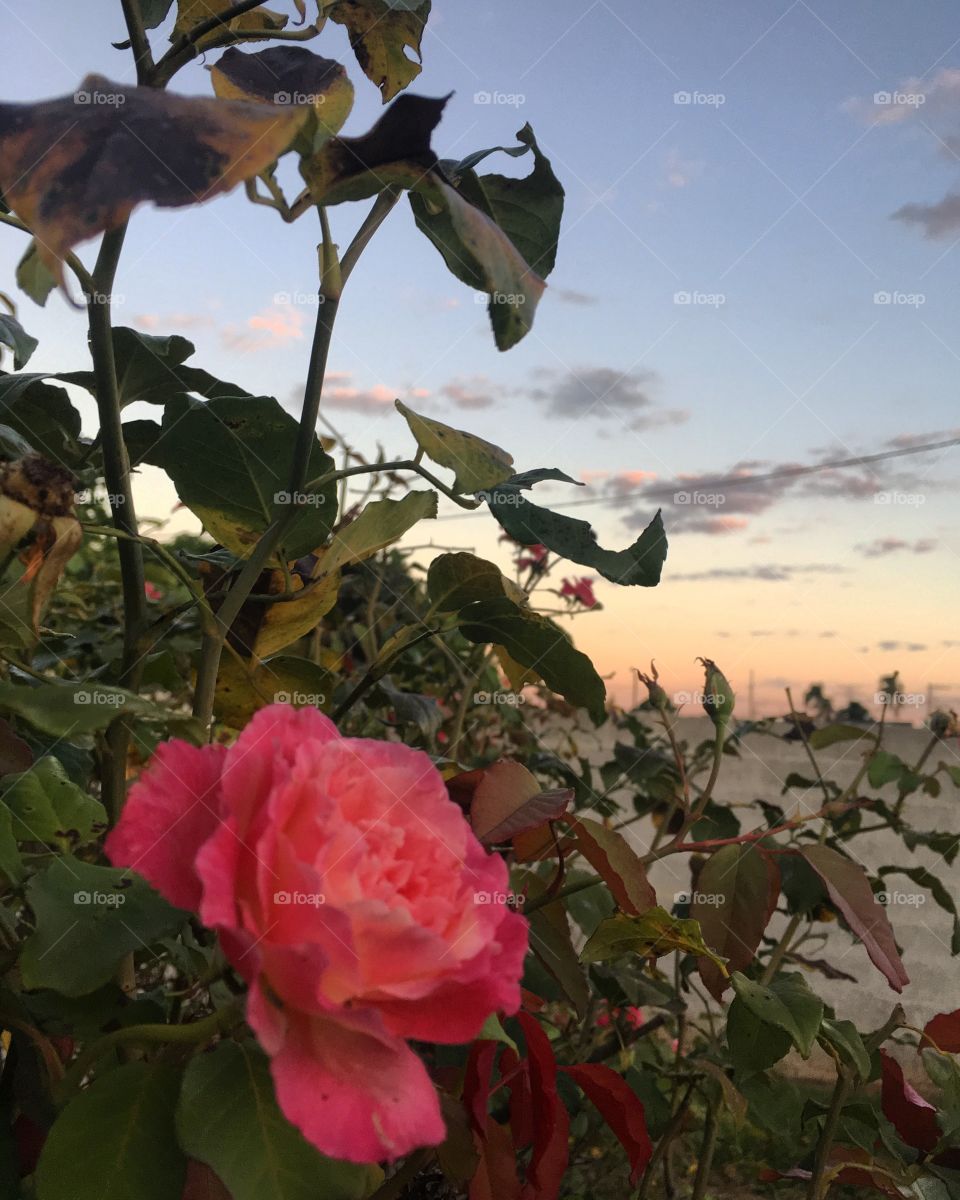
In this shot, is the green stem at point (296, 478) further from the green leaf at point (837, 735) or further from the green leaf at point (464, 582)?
the green leaf at point (837, 735)

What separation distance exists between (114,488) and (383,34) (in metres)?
0.27

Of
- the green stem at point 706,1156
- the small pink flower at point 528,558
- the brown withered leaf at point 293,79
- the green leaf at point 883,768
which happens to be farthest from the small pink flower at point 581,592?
the brown withered leaf at point 293,79

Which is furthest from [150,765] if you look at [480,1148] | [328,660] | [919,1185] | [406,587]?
[406,587]

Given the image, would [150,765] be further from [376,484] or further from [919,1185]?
[376,484]

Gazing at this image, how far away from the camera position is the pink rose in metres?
0.32

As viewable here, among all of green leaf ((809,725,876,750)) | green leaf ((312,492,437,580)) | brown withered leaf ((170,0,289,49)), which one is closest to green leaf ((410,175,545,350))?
green leaf ((312,492,437,580))

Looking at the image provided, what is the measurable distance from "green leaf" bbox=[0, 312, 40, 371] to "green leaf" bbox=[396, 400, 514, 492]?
0.97ft

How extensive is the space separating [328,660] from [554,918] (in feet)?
2.34

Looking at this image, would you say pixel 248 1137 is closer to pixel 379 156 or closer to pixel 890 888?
pixel 379 156

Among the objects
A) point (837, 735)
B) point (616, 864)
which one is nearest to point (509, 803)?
point (616, 864)

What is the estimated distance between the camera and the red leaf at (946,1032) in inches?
29.9

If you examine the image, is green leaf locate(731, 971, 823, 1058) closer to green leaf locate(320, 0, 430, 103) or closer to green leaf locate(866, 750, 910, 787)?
green leaf locate(320, 0, 430, 103)

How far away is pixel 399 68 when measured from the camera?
0.57 metres

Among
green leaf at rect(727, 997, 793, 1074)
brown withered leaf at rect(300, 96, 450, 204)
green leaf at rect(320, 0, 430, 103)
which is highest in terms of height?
green leaf at rect(320, 0, 430, 103)
